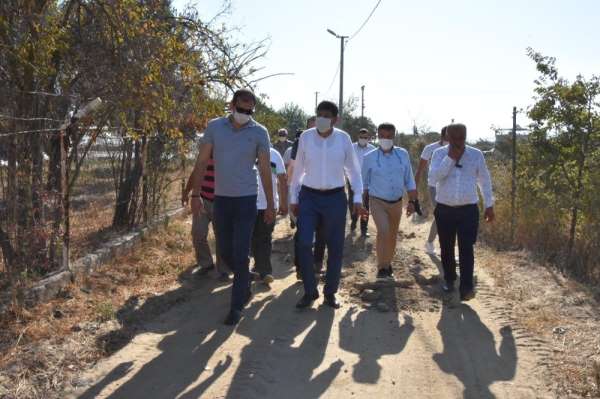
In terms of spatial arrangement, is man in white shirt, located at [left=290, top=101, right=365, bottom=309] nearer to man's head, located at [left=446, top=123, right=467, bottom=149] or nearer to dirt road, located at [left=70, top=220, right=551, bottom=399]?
dirt road, located at [left=70, top=220, right=551, bottom=399]

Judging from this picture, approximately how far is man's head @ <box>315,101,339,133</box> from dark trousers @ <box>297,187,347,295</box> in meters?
0.61

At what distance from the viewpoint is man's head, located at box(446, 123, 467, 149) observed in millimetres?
6230

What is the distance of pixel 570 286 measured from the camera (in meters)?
6.81

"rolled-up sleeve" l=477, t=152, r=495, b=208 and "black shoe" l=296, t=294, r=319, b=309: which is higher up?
"rolled-up sleeve" l=477, t=152, r=495, b=208

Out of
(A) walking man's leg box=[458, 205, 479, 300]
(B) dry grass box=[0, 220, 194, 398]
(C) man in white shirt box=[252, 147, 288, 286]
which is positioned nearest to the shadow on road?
(A) walking man's leg box=[458, 205, 479, 300]

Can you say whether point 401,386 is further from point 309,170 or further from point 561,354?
point 309,170

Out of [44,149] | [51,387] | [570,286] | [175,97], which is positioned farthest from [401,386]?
[175,97]

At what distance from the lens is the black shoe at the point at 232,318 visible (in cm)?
541

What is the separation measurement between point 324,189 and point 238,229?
0.96m

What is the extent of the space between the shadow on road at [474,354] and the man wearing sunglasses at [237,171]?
1.79m

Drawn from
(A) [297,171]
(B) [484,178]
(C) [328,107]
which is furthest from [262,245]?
(B) [484,178]

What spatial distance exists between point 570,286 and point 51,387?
17.4 feet

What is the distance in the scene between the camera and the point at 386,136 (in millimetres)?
7367

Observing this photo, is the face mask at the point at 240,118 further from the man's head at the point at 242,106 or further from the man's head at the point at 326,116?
the man's head at the point at 326,116
